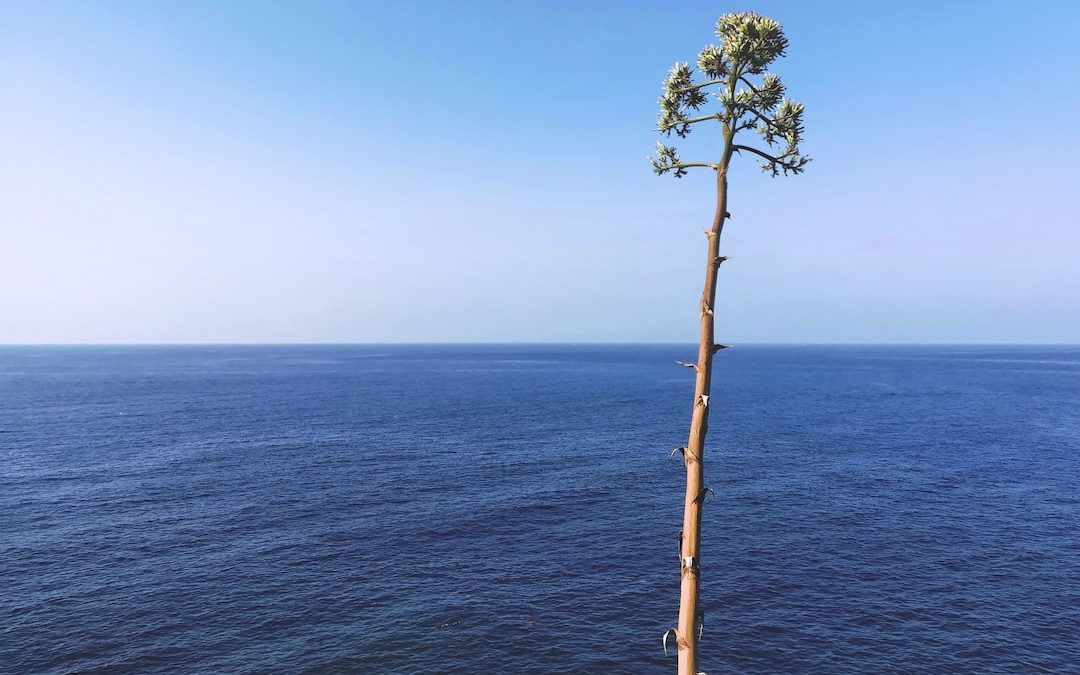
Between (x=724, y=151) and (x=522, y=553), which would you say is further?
(x=522, y=553)

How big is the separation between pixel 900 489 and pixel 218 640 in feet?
288

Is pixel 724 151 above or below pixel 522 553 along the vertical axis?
above

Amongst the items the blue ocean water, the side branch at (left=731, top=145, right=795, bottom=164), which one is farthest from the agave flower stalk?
the blue ocean water

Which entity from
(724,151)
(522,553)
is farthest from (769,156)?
(522,553)

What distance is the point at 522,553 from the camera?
6038 cm

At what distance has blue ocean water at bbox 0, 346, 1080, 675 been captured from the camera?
43.7 metres

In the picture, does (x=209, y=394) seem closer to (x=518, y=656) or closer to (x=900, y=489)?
(x=518, y=656)

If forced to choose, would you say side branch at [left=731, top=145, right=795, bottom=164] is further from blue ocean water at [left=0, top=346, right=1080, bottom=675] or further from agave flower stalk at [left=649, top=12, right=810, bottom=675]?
blue ocean water at [left=0, top=346, right=1080, bottom=675]

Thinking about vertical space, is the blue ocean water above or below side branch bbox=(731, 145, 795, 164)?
below

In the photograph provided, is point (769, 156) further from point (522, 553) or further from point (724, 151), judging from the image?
point (522, 553)

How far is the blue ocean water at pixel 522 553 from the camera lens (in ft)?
143

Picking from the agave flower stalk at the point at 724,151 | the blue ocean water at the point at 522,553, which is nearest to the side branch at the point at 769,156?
the agave flower stalk at the point at 724,151

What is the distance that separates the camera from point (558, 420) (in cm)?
14050

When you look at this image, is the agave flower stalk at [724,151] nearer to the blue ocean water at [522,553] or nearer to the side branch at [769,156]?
the side branch at [769,156]
